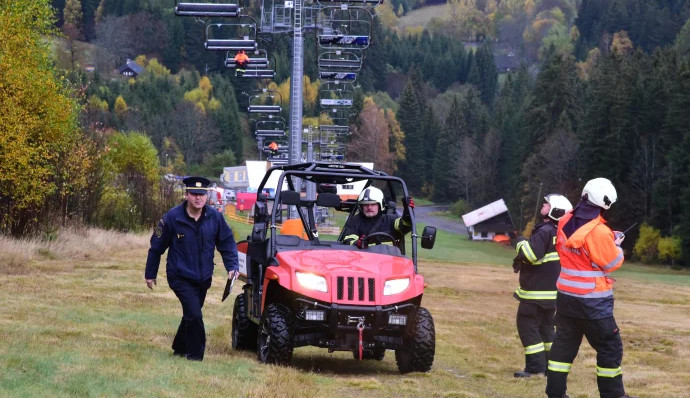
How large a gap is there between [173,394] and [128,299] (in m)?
10.9

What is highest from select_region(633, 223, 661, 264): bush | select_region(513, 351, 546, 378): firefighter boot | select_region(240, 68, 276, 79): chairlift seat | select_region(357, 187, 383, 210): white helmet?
select_region(357, 187, 383, 210): white helmet

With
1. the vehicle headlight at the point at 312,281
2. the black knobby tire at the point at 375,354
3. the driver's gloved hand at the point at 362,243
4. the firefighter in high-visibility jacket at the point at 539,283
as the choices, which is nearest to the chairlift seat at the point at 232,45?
the black knobby tire at the point at 375,354

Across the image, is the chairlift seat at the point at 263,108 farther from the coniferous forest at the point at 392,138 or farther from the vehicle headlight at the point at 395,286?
the vehicle headlight at the point at 395,286

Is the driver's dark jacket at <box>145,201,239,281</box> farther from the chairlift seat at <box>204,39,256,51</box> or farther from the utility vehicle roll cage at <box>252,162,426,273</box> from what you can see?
the chairlift seat at <box>204,39,256,51</box>

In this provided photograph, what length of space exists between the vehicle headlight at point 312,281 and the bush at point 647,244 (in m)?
71.3

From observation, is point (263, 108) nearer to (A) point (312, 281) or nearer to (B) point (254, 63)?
(B) point (254, 63)

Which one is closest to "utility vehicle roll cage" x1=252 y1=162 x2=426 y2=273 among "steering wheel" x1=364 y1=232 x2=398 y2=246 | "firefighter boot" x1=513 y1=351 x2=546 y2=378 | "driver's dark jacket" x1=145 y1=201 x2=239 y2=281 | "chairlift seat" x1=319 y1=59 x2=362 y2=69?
"steering wheel" x1=364 y1=232 x2=398 y2=246

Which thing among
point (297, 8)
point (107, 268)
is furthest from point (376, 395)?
point (297, 8)

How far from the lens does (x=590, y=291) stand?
35.5 feet

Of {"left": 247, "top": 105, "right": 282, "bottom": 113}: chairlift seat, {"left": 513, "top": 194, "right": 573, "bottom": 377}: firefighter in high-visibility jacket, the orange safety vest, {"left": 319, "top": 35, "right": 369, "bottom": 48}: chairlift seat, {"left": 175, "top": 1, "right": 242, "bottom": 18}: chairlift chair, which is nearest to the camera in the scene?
the orange safety vest

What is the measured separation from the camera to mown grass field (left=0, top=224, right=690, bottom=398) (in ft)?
34.1

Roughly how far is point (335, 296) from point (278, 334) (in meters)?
0.80

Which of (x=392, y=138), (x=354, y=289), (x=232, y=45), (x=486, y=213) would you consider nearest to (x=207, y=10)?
(x=232, y=45)

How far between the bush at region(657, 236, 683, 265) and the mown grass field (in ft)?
168
